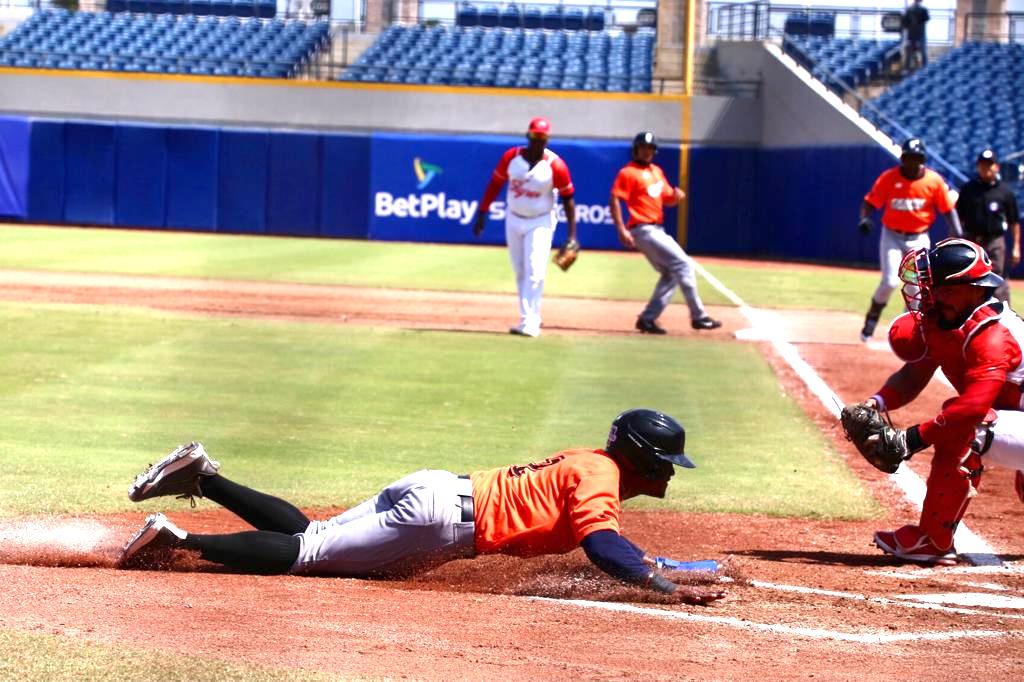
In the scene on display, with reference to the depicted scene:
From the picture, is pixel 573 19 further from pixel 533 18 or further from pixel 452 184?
pixel 452 184

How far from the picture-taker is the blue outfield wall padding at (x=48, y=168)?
33656 mm

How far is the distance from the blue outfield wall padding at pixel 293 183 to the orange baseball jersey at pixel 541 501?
28.6 metres

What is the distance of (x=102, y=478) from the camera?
25.3 feet

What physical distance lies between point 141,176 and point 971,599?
98.7 ft

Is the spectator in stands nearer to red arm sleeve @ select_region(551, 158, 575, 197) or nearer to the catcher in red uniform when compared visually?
red arm sleeve @ select_region(551, 158, 575, 197)

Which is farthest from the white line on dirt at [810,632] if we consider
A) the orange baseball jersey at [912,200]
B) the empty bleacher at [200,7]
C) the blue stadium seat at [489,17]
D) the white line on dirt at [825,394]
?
the empty bleacher at [200,7]

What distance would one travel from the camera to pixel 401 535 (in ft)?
18.8

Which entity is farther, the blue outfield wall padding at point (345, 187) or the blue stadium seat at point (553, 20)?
the blue stadium seat at point (553, 20)

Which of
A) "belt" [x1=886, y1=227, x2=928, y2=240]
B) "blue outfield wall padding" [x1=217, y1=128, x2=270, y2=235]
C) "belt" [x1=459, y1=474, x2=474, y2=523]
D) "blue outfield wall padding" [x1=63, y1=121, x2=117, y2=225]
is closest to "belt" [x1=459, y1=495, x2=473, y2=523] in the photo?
"belt" [x1=459, y1=474, x2=474, y2=523]

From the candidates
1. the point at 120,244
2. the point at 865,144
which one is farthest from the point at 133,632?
the point at 865,144

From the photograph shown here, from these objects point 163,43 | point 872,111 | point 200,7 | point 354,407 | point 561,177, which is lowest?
point 354,407

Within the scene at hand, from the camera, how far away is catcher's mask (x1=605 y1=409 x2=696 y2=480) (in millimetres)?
5637

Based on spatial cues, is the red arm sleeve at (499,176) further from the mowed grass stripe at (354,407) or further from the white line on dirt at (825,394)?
the white line on dirt at (825,394)

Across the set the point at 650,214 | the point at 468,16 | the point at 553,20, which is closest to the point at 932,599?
the point at 650,214
